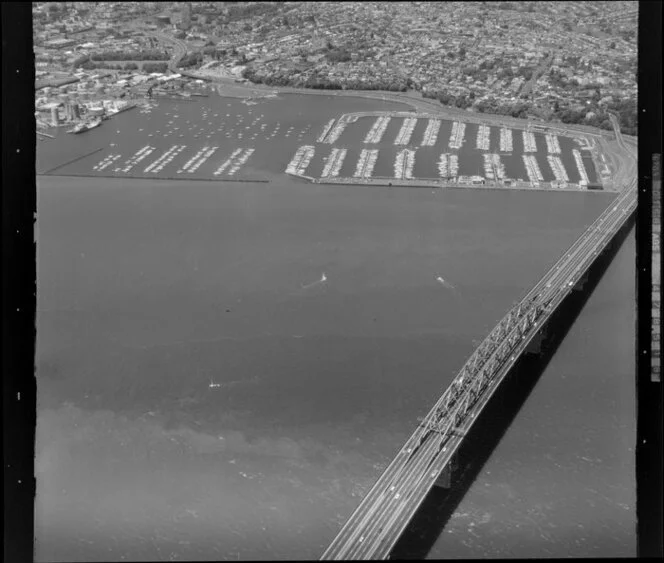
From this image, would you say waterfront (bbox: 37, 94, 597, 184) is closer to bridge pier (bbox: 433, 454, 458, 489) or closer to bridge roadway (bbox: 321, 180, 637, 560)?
bridge roadway (bbox: 321, 180, 637, 560)

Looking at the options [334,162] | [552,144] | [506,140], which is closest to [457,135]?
[506,140]

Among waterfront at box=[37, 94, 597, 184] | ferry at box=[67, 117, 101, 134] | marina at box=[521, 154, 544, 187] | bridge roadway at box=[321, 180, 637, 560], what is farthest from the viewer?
ferry at box=[67, 117, 101, 134]

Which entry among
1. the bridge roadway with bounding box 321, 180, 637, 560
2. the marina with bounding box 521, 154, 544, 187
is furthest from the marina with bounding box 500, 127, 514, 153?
the bridge roadway with bounding box 321, 180, 637, 560

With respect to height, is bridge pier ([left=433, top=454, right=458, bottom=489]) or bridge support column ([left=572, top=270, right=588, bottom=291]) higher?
bridge support column ([left=572, top=270, right=588, bottom=291])

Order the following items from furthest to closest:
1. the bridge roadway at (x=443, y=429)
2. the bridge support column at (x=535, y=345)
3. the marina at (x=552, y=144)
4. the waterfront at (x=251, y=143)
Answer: the marina at (x=552, y=144) → the waterfront at (x=251, y=143) → the bridge support column at (x=535, y=345) → the bridge roadway at (x=443, y=429)

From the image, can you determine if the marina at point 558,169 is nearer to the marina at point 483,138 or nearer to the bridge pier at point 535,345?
the marina at point 483,138

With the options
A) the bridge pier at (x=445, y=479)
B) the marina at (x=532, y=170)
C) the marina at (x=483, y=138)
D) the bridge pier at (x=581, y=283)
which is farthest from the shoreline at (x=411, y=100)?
the bridge pier at (x=445, y=479)

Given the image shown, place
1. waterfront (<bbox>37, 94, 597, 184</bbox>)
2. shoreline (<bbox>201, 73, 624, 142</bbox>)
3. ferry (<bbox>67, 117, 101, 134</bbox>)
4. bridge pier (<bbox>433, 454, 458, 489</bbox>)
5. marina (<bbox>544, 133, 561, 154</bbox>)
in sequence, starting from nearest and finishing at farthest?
bridge pier (<bbox>433, 454, 458, 489</bbox>)
waterfront (<bbox>37, 94, 597, 184</bbox>)
ferry (<bbox>67, 117, 101, 134</bbox>)
shoreline (<bbox>201, 73, 624, 142</bbox>)
marina (<bbox>544, 133, 561, 154</bbox>)

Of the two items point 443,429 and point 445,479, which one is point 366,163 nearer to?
point 443,429
